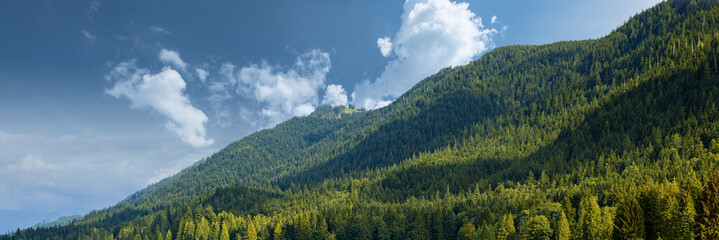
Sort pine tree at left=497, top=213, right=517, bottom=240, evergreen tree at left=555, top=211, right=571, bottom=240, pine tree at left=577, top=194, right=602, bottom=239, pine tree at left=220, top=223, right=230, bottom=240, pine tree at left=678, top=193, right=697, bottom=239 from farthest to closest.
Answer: pine tree at left=220, top=223, right=230, bottom=240, pine tree at left=497, top=213, right=517, bottom=240, evergreen tree at left=555, top=211, right=571, bottom=240, pine tree at left=577, top=194, right=602, bottom=239, pine tree at left=678, top=193, right=697, bottom=239

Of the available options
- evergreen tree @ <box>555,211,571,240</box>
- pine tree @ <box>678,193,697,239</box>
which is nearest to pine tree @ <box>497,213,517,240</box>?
evergreen tree @ <box>555,211,571,240</box>

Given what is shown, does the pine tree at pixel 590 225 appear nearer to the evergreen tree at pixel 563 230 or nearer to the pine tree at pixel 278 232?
the evergreen tree at pixel 563 230

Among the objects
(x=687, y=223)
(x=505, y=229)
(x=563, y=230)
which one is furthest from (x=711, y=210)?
(x=505, y=229)

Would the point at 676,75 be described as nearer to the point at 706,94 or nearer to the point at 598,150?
the point at 706,94

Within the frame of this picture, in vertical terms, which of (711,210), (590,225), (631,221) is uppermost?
(711,210)

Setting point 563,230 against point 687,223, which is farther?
point 563,230

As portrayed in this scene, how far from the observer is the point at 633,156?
169m

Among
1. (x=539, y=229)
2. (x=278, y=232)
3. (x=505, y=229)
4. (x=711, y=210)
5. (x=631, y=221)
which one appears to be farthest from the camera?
(x=278, y=232)

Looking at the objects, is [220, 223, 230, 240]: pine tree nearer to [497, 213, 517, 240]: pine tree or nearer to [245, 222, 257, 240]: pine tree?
[245, 222, 257, 240]: pine tree

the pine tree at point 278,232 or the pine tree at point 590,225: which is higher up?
the pine tree at point 278,232

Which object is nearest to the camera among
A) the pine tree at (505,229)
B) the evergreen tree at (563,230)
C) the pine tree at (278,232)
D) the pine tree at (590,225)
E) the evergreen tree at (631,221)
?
the evergreen tree at (631,221)

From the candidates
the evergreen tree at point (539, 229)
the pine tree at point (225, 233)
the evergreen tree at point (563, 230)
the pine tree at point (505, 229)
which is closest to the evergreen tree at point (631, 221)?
the evergreen tree at point (563, 230)

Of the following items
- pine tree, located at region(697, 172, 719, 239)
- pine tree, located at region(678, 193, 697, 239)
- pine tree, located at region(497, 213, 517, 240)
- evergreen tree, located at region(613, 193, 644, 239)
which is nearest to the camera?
pine tree, located at region(697, 172, 719, 239)

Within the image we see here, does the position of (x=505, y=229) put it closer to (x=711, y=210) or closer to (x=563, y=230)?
(x=563, y=230)
